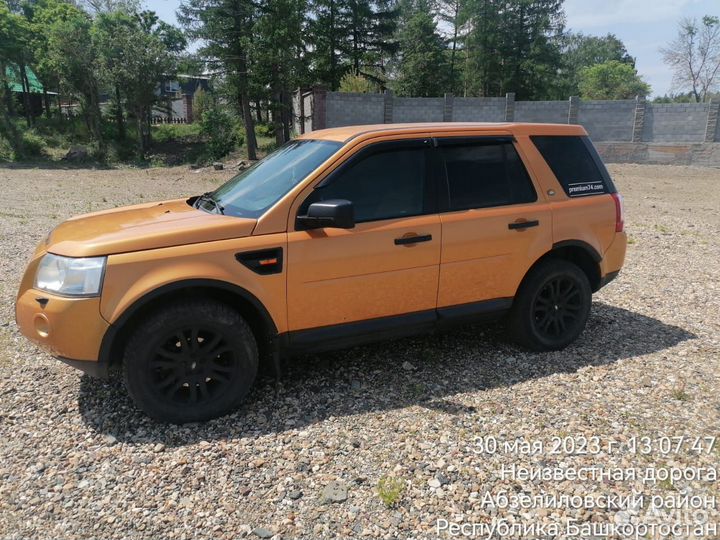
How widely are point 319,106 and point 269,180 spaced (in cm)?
2192

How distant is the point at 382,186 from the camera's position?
3.92 m

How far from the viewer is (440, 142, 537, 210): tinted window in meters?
4.14

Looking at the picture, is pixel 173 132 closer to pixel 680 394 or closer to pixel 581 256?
pixel 581 256

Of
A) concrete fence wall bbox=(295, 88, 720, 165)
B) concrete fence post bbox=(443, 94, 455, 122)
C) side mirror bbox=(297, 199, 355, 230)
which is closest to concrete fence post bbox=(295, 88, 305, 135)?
concrete fence wall bbox=(295, 88, 720, 165)

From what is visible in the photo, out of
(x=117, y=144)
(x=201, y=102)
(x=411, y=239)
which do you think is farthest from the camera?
(x=201, y=102)

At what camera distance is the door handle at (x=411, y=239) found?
151 inches

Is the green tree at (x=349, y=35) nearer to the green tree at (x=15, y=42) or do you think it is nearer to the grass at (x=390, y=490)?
the green tree at (x=15, y=42)

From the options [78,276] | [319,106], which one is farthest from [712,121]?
[78,276]

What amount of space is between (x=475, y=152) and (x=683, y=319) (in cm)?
302

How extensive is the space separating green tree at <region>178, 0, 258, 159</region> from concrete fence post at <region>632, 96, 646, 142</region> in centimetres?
1902

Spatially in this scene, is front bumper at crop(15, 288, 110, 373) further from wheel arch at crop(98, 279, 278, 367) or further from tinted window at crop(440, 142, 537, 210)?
tinted window at crop(440, 142, 537, 210)

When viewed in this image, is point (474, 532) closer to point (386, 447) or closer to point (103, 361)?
point (386, 447)

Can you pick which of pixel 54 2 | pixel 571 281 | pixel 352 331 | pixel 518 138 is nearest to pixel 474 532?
pixel 352 331

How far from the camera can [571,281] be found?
15.2 feet
